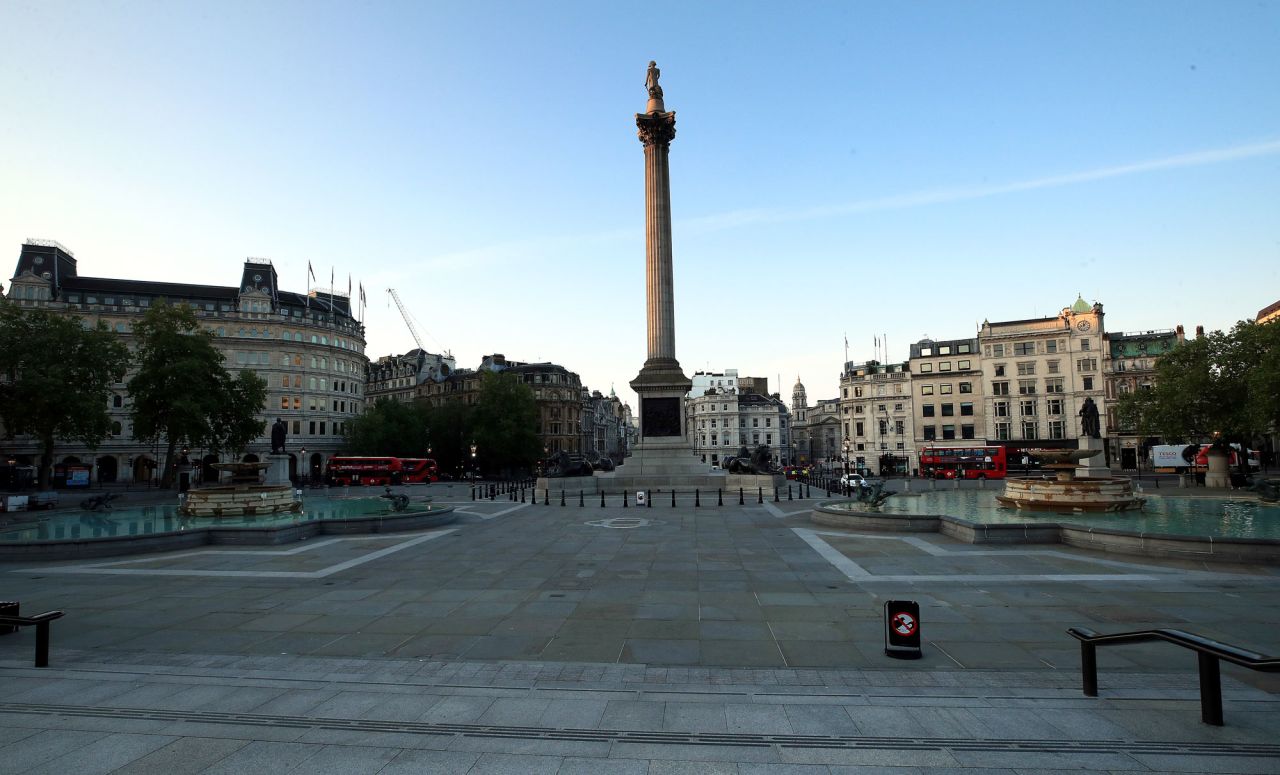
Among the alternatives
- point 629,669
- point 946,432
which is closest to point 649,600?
point 629,669

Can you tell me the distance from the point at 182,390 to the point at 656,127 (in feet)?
136

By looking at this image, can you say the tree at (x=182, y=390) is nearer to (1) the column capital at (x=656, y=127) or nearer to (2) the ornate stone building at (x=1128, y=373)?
(1) the column capital at (x=656, y=127)

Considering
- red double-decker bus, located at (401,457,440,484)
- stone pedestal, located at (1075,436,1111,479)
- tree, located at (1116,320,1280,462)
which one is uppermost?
tree, located at (1116,320,1280,462)

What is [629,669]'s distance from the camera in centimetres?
842

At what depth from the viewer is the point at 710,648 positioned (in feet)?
30.5

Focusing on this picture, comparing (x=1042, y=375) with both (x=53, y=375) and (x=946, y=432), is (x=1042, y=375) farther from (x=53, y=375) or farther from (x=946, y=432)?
(x=53, y=375)

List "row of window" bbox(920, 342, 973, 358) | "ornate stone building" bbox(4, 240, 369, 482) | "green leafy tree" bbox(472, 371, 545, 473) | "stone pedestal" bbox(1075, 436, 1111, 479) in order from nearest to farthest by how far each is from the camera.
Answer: "stone pedestal" bbox(1075, 436, 1111, 479) → "ornate stone building" bbox(4, 240, 369, 482) → "green leafy tree" bbox(472, 371, 545, 473) → "row of window" bbox(920, 342, 973, 358)

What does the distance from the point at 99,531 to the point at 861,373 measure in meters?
84.7

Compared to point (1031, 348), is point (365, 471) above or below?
below

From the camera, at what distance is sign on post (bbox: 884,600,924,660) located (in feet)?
28.6

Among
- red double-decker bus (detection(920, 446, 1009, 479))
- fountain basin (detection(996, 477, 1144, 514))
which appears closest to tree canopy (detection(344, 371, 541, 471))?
red double-decker bus (detection(920, 446, 1009, 479))

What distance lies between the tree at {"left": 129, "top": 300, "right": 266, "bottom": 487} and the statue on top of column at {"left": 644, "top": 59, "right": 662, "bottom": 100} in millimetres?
39919

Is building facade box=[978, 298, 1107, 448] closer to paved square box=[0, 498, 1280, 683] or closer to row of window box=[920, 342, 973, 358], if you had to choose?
row of window box=[920, 342, 973, 358]

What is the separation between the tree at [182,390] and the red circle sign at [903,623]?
179 ft
